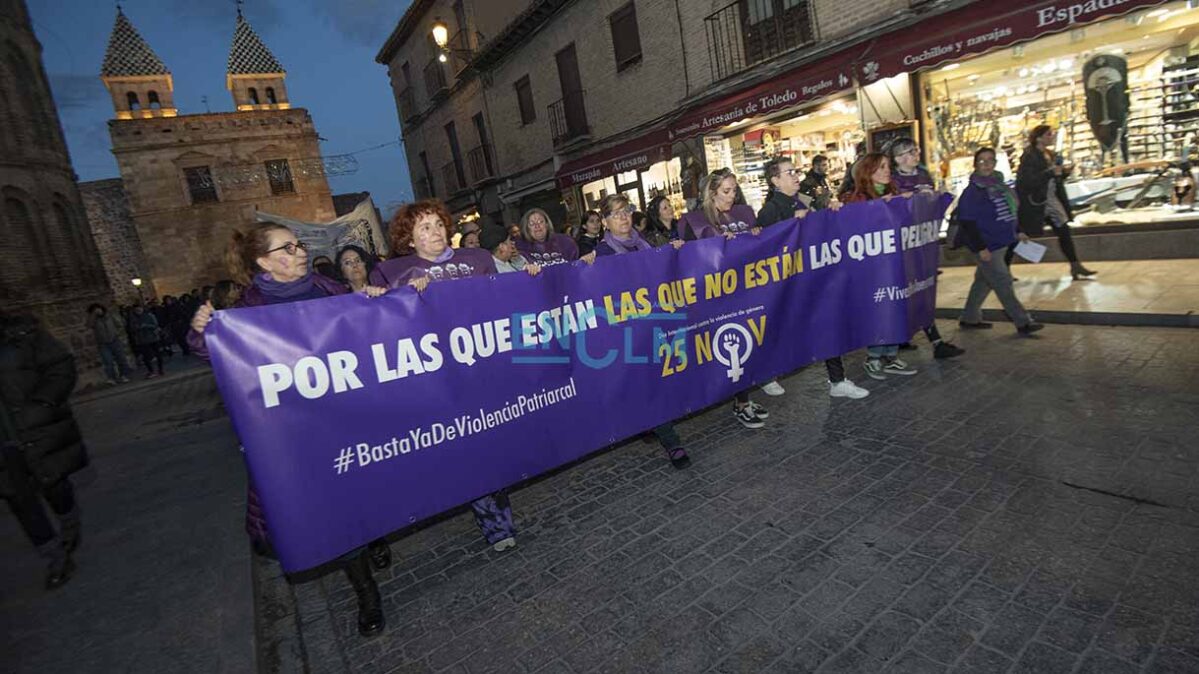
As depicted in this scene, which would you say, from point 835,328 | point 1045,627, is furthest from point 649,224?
point 1045,627

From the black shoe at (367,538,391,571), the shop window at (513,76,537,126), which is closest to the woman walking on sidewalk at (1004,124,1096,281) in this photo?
the black shoe at (367,538,391,571)

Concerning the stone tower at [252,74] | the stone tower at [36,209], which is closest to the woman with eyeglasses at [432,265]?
A: the stone tower at [36,209]

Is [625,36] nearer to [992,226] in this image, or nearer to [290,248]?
[992,226]

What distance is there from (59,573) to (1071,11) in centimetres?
1063

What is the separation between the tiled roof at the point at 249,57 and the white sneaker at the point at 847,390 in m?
45.0

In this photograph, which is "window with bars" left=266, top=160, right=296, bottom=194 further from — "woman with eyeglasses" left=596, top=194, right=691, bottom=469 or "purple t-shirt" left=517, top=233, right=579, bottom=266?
"woman with eyeglasses" left=596, top=194, right=691, bottom=469

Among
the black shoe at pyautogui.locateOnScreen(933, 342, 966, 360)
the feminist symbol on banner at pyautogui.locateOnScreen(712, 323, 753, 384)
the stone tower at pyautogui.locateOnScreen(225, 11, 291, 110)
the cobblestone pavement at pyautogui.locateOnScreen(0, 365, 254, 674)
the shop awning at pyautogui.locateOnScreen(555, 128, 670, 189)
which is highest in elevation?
the stone tower at pyautogui.locateOnScreen(225, 11, 291, 110)

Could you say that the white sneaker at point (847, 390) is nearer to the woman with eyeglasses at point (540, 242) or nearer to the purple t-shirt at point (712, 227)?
the purple t-shirt at point (712, 227)

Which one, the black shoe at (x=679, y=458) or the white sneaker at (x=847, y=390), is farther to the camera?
the white sneaker at (x=847, y=390)

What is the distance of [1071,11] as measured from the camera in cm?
658

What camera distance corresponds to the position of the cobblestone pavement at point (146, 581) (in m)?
2.94

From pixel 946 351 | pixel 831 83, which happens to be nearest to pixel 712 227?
pixel 946 351

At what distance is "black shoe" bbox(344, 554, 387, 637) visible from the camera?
293cm

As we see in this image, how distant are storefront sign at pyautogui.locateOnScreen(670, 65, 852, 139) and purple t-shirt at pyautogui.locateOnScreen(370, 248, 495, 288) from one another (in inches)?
299
